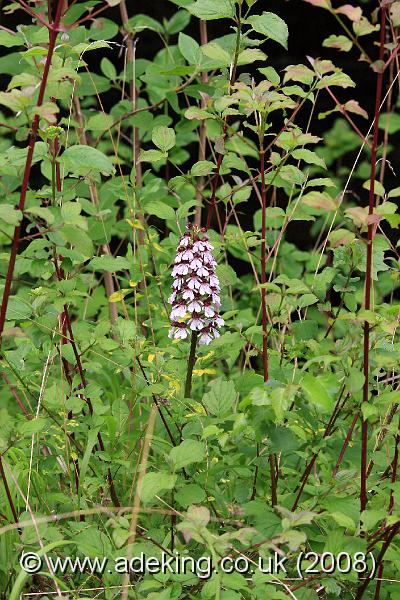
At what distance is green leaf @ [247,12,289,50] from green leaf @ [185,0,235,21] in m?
0.06

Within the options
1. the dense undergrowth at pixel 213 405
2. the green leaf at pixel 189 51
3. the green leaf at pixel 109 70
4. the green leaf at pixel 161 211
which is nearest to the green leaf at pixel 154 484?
the dense undergrowth at pixel 213 405

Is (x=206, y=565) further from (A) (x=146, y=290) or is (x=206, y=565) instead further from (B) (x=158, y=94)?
(B) (x=158, y=94)

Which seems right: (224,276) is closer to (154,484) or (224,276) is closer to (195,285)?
(195,285)

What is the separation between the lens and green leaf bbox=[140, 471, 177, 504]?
63.9 inches

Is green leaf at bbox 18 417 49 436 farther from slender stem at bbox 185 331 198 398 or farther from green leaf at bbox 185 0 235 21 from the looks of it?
green leaf at bbox 185 0 235 21

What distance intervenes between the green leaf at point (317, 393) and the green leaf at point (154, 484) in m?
0.29

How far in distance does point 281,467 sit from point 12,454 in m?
0.65

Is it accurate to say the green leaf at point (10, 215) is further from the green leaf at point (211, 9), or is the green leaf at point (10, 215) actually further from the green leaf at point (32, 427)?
the green leaf at point (211, 9)

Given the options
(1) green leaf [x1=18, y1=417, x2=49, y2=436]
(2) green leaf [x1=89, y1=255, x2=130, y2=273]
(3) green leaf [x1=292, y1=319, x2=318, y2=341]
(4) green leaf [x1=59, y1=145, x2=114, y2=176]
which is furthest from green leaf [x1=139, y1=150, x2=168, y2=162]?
(1) green leaf [x1=18, y1=417, x2=49, y2=436]

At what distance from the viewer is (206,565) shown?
1718mm

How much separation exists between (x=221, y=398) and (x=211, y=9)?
2.64 feet

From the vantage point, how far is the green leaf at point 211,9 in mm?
1872

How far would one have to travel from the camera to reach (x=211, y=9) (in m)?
1.88

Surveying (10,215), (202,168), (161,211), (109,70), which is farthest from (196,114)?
(109,70)
